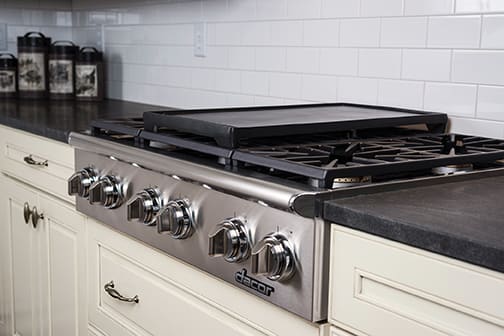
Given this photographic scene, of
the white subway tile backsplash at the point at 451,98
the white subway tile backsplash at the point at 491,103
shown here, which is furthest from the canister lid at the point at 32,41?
the white subway tile backsplash at the point at 491,103

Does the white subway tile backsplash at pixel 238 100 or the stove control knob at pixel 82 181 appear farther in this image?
the white subway tile backsplash at pixel 238 100

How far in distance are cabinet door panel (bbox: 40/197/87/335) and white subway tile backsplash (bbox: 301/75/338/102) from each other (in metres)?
0.72

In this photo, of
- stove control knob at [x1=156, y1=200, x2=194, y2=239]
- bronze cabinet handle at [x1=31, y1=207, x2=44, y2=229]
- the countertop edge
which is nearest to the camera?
the countertop edge

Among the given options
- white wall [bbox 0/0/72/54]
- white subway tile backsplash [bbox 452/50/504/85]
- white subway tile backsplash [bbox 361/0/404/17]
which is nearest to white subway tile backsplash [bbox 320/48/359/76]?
white subway tile backsplash [bbox 361/0/404/17]

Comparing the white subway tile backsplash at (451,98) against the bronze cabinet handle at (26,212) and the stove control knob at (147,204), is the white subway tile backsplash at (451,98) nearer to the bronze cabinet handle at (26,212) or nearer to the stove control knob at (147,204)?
the stove control knob at (147,204)

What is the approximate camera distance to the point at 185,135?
1.59 meters

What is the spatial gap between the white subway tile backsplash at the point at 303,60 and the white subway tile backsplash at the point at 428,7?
35 cm

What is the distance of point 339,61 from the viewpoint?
194 cm

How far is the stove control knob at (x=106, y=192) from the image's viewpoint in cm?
161

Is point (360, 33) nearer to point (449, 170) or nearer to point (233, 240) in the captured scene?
point (449, 170)

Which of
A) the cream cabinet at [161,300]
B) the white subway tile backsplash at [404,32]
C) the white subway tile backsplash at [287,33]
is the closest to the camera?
the cream cabinet at [161,300]

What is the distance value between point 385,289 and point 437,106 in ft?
2.64

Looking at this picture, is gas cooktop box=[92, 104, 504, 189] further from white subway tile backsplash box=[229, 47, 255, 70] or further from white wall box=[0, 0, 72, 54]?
white wall box=[0, 0, 72, 54]

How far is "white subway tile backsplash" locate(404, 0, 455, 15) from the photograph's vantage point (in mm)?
1629
